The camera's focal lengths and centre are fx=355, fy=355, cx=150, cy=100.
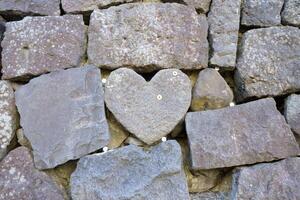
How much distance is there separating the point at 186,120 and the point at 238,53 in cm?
37

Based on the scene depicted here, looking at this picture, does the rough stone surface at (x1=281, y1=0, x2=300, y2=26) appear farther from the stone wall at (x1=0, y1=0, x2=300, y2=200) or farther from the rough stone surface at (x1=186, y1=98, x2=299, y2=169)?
the rough stone surface at (x1=186, y1=98, x2=299, y2=169)

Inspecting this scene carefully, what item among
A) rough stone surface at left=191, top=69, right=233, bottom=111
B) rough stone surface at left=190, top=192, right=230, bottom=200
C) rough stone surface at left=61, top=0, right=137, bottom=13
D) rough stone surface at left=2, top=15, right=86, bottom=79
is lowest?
rough stone surface at left=190, top=192, right=230, bottom=200

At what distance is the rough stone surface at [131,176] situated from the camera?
Result: 3.98 feet

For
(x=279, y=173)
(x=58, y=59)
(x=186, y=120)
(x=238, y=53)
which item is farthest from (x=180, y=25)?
(x=279, y=173)

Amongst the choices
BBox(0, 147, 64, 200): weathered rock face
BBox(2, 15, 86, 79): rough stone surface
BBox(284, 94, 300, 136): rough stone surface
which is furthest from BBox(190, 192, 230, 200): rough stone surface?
BBox(2, 15, 86, 79): rough stone surface

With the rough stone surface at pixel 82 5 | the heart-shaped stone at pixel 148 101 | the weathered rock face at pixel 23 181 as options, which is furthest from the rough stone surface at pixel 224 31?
the weathered rock face at pixel 23 181

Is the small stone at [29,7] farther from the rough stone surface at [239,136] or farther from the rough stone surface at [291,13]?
the rough stone surface at [291,13]

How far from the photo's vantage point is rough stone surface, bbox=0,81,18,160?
1.29 metres

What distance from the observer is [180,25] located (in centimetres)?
141

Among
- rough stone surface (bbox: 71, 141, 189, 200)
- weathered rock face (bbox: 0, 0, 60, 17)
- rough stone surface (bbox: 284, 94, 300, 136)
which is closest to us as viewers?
rough stone surface (bbox: 71, 141, 189, 200)

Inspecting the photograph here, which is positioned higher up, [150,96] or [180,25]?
[180,25]

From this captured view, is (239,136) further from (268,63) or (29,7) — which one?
(29,7)

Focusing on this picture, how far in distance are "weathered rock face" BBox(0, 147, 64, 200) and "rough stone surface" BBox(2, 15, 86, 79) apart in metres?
0.32

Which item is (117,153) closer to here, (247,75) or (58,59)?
(58,59)
